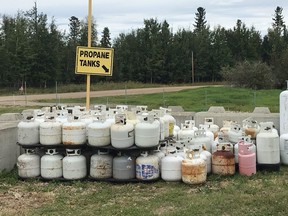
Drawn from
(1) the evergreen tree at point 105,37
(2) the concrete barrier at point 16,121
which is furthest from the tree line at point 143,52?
(2) the concrete barrier at point 16,121

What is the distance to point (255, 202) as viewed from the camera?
536cm

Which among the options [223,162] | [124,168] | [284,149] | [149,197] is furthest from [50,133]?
[284,149]

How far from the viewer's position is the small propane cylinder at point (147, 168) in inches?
254

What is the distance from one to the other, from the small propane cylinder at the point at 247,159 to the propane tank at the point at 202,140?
25.4 inches

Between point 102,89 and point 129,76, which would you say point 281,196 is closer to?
point 102,89

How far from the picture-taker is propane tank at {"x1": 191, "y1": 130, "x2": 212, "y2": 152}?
23.7ft

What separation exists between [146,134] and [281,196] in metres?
2.04

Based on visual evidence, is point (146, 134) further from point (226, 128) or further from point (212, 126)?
point (212, 126)

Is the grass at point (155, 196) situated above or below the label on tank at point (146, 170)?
below

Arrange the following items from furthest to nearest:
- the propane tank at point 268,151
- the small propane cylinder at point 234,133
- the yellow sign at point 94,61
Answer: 1. the yellow sign at point 94,61
2. the small propane cylinder at point 234,133
3. the propane tank at point 268,151

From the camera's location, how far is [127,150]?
21.3 ft

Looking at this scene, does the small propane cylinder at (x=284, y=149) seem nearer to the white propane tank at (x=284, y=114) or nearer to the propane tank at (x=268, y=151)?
the propane tank at (x=268, y=151)

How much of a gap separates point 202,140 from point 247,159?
852mm

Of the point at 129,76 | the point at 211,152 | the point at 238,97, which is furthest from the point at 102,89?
the point at 211,152
